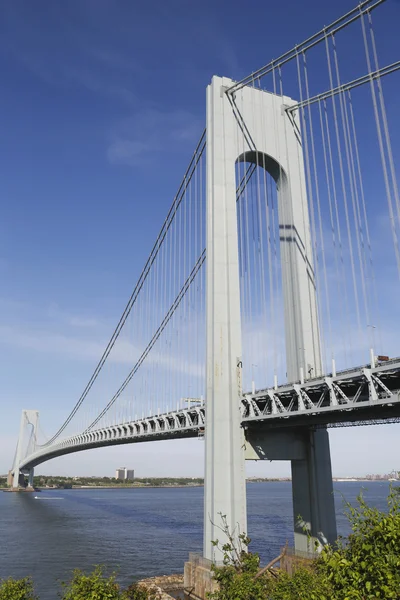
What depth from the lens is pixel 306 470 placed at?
21.9 meters

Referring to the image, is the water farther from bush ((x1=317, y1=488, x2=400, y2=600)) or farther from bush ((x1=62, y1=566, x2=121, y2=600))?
bush ((x1=317, y1=488, x2=400, y2=600))

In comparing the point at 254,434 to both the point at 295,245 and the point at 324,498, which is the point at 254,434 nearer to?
the point at 324,498

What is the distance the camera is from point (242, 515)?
64.9 feet

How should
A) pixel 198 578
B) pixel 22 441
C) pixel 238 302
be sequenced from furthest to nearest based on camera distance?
pixel 22 441
pixel 238 302
pixel 198 578

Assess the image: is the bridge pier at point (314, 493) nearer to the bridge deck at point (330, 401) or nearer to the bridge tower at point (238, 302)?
the bridge tower at point (238, 302)

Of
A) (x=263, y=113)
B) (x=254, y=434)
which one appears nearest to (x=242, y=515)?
(x=254, y=434)

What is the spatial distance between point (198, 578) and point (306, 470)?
6426 mm

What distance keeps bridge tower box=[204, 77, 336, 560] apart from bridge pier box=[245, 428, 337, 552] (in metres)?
0.04

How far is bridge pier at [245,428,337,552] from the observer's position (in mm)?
21078

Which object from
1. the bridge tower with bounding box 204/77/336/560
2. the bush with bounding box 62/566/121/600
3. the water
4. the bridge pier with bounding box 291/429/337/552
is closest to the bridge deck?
the bridge tower with bounding box 204/77/336/560

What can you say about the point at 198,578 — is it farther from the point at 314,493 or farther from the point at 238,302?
the point at 238,302

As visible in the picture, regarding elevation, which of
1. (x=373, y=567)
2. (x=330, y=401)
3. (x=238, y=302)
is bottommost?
(x=373, y=567)

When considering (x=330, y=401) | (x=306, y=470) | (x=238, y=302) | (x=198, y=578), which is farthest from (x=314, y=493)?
→ (x=238, y=302)

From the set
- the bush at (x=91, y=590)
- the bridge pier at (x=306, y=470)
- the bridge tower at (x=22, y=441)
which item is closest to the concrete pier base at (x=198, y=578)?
the bridge pier at (x=306, y=470)
